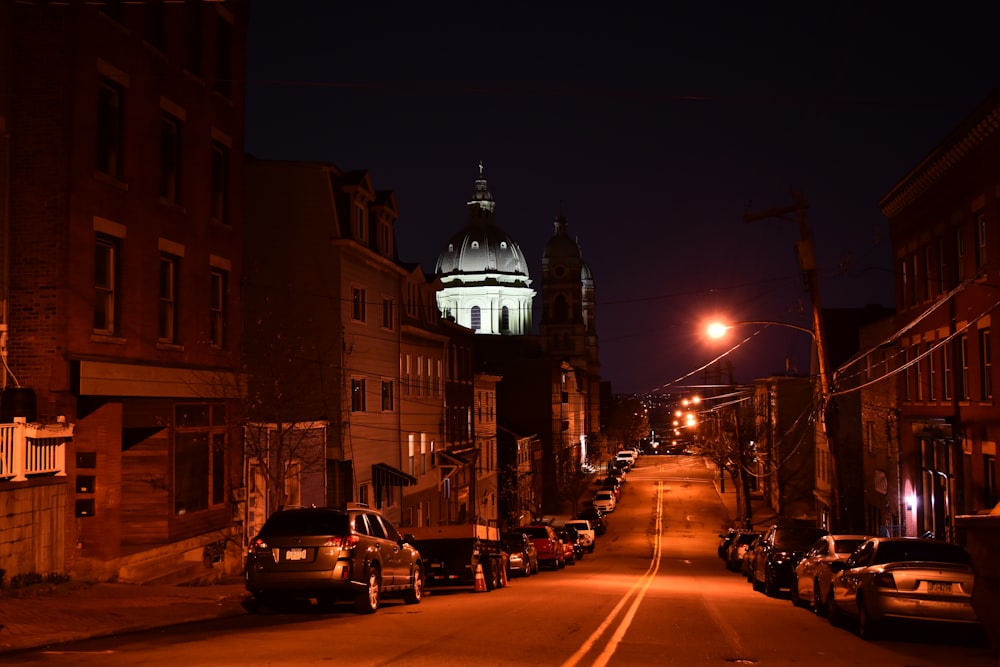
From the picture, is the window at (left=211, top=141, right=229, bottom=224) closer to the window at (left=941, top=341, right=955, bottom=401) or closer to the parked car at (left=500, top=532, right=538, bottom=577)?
the parked car at (left=500, top=532, right=538, bottom=577)

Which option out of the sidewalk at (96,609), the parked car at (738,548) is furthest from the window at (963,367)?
the sidewalk at (96,609)

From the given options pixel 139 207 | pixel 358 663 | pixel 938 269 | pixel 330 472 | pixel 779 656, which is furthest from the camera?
pixel 330 472

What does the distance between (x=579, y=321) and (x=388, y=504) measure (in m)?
109

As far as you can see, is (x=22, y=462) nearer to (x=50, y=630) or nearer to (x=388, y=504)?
(x=50, y=630)

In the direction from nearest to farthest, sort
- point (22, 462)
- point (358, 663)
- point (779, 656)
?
1. point (358, 663)
2. point (779, 656)
3. point (22, 462)

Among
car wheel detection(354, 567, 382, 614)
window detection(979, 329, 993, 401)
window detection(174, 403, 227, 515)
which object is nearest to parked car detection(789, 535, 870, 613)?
car wheel detection(354, 567, 382, 614)

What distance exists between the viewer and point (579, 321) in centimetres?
15150

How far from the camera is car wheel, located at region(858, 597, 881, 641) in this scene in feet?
51.0

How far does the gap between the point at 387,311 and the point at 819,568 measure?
86.9ft

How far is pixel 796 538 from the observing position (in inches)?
1019

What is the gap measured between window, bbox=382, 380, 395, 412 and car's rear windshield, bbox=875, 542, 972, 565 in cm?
2850

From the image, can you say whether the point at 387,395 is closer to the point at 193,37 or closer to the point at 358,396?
the point at 358,396

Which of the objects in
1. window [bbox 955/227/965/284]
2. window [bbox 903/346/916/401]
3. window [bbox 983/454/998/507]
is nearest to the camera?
window [bbox 983/454/998/507]

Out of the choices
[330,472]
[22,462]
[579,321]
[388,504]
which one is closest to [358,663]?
[22,462]
